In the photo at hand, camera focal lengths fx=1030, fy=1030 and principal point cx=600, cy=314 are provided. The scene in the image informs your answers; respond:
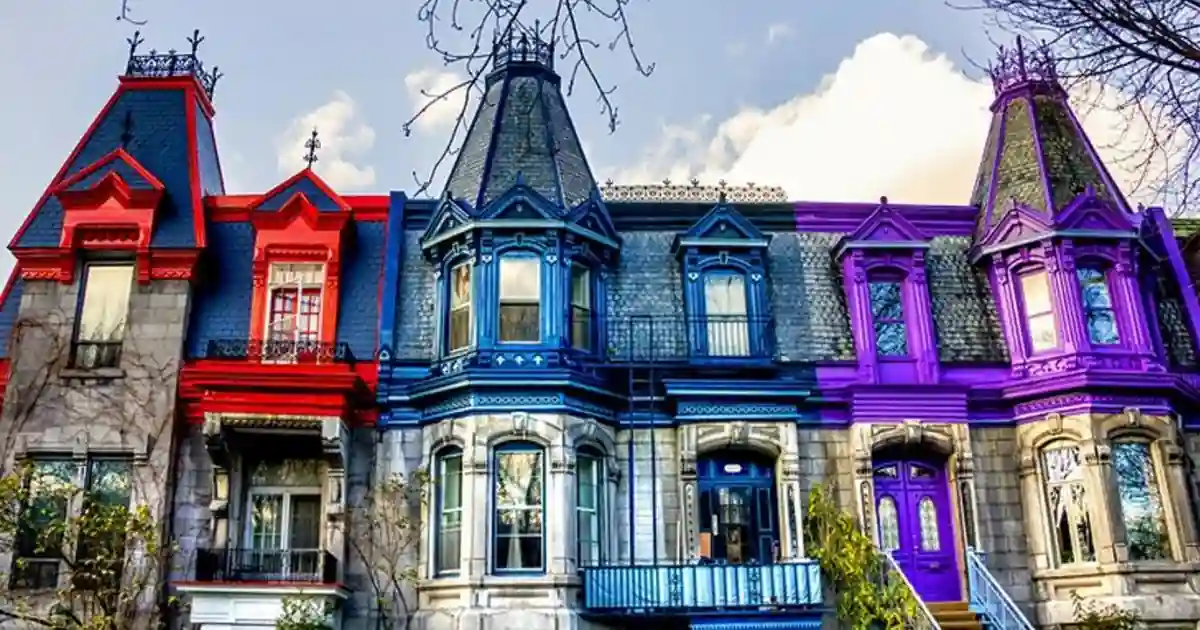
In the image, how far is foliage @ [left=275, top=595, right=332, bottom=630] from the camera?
15.8 metres

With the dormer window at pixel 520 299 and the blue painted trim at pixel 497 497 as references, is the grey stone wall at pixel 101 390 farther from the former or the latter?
the dormer window at pixel 520 299

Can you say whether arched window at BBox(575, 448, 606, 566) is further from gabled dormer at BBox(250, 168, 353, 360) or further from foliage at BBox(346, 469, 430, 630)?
gabled dormer at BBox(250, 168, 353, 360)

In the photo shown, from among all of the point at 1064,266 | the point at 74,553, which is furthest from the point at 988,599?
the point at 74,553

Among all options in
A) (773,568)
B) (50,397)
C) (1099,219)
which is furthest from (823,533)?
(50,397)

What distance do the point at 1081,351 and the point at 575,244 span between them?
9.34m

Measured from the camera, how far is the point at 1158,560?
17672 millimetres

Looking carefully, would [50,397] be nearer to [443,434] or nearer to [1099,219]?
[443,434]

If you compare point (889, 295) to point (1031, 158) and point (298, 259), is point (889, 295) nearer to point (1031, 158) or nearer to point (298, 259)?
point (1031, 158)

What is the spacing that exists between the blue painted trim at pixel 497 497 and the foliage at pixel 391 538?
Result: 1.25 metres

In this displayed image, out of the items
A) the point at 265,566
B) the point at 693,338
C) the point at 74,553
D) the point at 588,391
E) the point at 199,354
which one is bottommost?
the point at 265,566

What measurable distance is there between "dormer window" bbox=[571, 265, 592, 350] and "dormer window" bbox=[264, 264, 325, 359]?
4.76 meters

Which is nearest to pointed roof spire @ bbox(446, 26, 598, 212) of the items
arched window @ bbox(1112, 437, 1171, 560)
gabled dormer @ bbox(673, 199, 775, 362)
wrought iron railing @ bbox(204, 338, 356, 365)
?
gabled dormer @ bbox(673, 199, 775, 362)

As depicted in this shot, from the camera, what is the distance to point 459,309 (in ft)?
62.2

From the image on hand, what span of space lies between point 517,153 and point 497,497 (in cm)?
697
